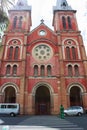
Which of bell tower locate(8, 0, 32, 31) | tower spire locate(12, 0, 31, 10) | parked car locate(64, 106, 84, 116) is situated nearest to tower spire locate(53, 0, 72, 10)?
tower spire locate(12, 0, 31, 10)

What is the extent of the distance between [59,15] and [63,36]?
7.75m

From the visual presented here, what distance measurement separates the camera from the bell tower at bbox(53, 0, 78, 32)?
35.0 metres

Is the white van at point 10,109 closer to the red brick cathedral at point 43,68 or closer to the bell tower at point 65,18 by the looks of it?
the red brick cathedral at point 43,68

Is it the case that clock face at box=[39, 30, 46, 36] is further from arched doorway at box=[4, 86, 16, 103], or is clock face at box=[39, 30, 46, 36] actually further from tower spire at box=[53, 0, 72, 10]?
arched doorway at box=[4, 86, 16, 103]

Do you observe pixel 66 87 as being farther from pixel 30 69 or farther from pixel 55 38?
pixel 55 38

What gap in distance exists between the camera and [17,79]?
27219mm

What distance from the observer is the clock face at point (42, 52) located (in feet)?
99.0

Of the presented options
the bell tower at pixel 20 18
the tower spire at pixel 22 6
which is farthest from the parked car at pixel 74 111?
the tower spire at pixel 22 6

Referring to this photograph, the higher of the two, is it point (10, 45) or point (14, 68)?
point (10, 45)

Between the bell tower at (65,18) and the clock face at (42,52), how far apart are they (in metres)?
6.10

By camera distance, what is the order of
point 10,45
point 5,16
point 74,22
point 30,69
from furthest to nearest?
1. point 74,22
2. point 10,45
3. point 30,69
4. point 5,16

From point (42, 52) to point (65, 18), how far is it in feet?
39.9

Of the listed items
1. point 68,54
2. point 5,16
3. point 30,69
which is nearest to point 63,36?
point 68,54

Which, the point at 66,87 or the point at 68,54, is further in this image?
the point at 68,54
